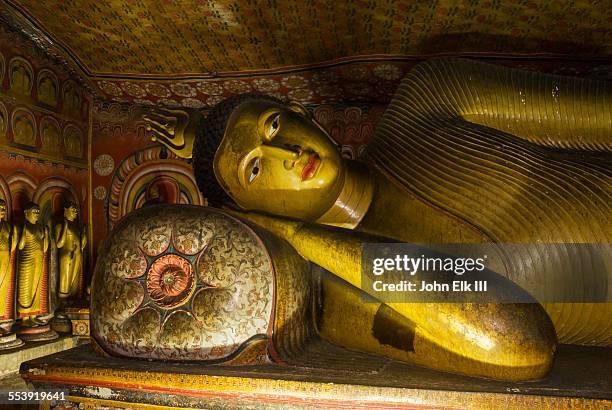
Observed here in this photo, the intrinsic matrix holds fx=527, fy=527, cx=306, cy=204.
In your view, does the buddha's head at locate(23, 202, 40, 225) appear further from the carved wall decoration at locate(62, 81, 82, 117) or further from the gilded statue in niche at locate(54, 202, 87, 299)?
the carved wall decoration at locate(62, 81, 82, 117)

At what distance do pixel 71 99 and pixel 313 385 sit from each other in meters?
4.72

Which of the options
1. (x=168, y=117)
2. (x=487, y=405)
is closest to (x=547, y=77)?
(x=487, y=405)

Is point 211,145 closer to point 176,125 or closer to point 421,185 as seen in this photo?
point 176,125

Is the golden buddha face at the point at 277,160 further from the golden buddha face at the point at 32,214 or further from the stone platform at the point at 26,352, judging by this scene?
the golden buddha face at the point at 32,214

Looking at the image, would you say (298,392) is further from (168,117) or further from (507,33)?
(507,33)

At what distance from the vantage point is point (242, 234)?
180 centimetres

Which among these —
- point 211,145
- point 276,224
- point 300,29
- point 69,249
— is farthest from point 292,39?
point 69,249

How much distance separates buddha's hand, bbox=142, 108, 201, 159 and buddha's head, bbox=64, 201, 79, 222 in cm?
314

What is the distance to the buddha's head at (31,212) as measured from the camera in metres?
4.51

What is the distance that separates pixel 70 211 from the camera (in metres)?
5.00

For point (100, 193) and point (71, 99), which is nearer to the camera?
point (71, 99)

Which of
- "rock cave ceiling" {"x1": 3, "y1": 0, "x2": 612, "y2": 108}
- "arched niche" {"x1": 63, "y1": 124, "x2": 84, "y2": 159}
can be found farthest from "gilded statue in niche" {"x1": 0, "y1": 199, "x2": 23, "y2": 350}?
"rock cave ceiling" {"x1": 3, "y1": 0, "x2": 612, "y2": 108}

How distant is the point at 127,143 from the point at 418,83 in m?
3.94

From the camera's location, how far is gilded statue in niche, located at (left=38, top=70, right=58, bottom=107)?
4922 mm
